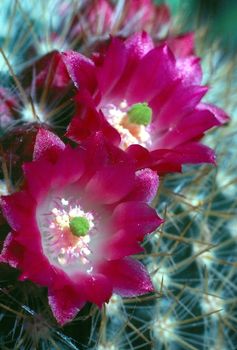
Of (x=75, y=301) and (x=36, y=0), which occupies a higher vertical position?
(x=36, y=0)

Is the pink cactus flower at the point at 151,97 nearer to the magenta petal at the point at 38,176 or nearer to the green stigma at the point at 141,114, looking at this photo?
the green stigma at the point at 141,114

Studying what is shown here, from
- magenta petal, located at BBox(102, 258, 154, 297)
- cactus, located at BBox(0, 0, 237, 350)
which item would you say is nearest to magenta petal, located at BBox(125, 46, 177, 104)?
cactus, located at BBox(0, 0, 237, 350)

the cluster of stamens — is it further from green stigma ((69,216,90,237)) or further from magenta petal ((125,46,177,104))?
magenta petal ((125,46,177,104))

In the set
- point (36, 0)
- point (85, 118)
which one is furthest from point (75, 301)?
point (36, 0)

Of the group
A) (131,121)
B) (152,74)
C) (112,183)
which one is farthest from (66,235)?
(152,74)

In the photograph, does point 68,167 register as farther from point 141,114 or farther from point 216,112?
point 216,112

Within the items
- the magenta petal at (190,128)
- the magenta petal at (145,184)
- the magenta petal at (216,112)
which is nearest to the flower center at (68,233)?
the magenta petal at (145,184)

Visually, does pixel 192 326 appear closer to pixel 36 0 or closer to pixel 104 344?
pixel 104 344
